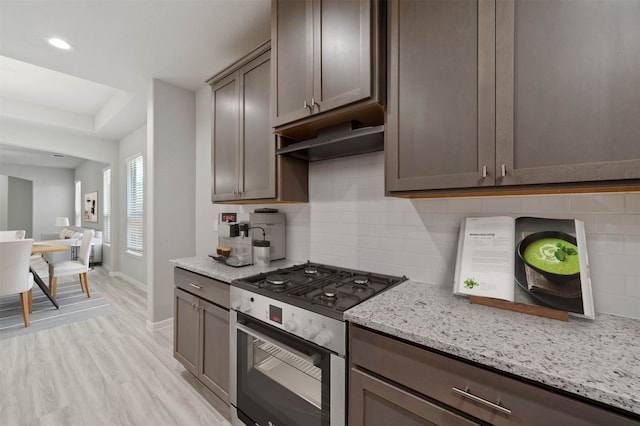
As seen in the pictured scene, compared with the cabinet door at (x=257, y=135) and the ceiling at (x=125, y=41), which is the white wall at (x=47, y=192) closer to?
the ceiling at (x=125, y=41)

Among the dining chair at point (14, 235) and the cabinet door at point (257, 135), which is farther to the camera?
the dining chair at point (14, 235)

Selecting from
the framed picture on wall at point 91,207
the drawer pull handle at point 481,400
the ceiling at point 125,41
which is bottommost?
the drawer pull handle at point 481,400

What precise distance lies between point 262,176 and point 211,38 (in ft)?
4.47

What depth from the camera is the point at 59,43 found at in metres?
2.36

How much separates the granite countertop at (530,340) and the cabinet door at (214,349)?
1.04 metres

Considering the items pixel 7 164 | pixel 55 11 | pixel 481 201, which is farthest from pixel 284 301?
pixel 7 164

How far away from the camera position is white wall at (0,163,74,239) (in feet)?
24.8

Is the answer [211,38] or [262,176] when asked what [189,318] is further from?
[211,38]

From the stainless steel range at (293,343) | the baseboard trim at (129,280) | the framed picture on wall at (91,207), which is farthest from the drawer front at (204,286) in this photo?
the framed picture on wall at (91,207)

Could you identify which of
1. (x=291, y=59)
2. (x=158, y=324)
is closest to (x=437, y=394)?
(x=291, y=59)

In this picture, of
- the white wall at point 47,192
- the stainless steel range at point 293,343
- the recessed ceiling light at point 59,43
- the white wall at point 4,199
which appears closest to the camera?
the stainless steel range at point 293,343

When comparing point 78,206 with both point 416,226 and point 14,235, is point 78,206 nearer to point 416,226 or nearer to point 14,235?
point 14,235

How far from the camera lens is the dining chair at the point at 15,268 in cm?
296

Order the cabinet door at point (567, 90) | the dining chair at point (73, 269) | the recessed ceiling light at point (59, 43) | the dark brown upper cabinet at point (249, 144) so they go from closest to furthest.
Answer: the cabinet door at point (567, 90) < the dark brown upper cabinet at point (249, 144) < the recessed ceiling light at point (59, 43) < the dining chair at point (73, 269)
